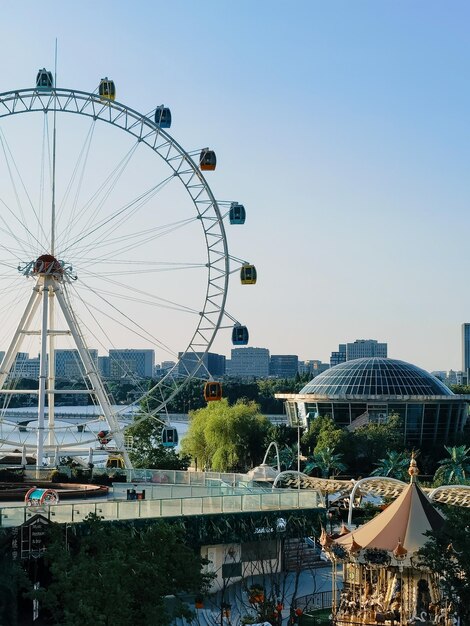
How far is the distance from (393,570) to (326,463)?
62753 millimetres

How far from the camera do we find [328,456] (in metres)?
101

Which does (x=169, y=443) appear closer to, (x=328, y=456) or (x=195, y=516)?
(x=195, y=516)

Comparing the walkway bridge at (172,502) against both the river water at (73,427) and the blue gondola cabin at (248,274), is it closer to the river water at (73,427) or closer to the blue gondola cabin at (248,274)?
the river water at (73,427)

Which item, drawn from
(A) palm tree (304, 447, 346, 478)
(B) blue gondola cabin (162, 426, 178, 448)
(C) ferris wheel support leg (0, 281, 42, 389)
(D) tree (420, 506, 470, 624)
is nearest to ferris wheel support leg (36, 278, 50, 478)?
(C) ferris wheel support leg (0, 281, 42, 389)

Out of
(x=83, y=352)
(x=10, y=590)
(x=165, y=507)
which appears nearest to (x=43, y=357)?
(x=83, y=352)

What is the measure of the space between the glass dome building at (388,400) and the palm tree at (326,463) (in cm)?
1561

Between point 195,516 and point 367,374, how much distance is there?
279ft

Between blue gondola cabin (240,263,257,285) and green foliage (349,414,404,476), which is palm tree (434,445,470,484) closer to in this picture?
green foliage (349,414,404,476)

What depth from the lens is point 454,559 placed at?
1315 inches

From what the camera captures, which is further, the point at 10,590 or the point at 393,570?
the point at 393,570

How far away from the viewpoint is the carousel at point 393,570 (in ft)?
119

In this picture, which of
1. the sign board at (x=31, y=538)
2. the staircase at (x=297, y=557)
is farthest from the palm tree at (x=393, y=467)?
the sign board at (x=31, y=538)

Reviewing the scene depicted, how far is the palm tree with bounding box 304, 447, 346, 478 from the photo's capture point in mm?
99875

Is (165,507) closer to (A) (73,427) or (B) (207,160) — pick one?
(B) (207,160)
